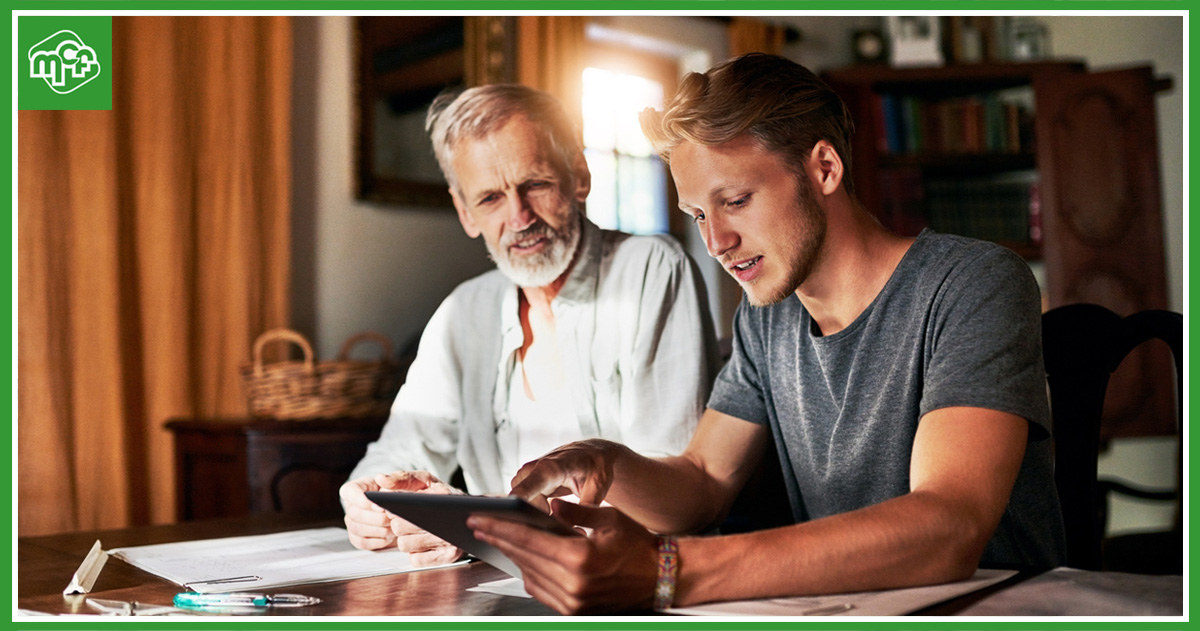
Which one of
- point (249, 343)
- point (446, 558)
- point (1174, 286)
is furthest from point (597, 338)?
point (1174, 286)

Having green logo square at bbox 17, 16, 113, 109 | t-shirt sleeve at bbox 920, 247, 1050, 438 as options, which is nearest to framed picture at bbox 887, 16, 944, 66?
t-shirt sleeve at bbox 920, 247, 1050, 438

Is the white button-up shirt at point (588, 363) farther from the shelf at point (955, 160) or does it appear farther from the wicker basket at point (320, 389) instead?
the shelf at point (955, 160)

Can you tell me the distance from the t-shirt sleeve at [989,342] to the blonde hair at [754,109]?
23cm

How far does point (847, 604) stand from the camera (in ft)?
2.46

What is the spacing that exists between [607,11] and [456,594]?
728 mm

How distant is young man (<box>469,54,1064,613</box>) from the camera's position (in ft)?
2.76

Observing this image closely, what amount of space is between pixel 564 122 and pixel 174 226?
4.62ft

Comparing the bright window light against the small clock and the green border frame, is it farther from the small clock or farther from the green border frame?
the small clock

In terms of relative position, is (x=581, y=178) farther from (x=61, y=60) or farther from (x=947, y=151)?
(x=947, y=151)

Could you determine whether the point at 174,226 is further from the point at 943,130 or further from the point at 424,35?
the point at 943,130

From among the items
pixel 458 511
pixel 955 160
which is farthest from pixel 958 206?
pixel 458 511

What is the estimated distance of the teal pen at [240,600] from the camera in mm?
800

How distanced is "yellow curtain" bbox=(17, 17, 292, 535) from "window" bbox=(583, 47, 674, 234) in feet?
3.44

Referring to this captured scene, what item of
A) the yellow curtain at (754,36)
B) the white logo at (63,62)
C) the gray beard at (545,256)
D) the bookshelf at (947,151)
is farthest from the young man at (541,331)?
the bookshelf at (947,151)
